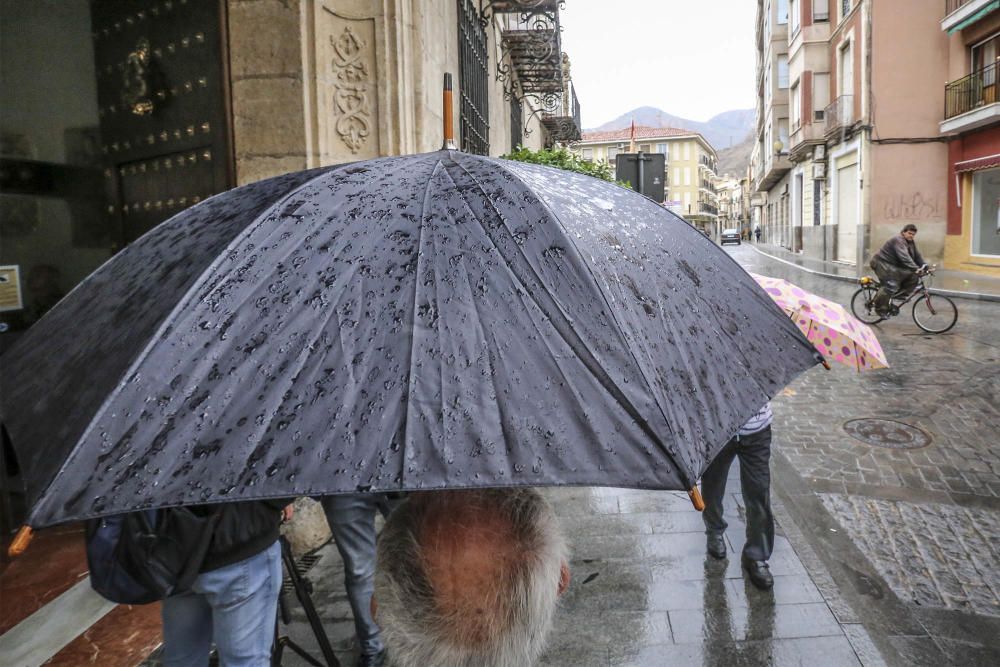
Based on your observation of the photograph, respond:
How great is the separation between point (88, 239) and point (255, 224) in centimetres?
469

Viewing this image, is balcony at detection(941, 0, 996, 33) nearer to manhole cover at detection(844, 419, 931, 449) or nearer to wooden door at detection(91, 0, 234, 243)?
manhole cover at detection(844, 419, 931, 449)

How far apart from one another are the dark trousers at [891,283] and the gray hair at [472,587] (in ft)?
42.8

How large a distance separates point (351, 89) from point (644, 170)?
520 cm

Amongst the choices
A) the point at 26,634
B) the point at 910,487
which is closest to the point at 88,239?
the point at 26,634

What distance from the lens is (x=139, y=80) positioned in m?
5.21

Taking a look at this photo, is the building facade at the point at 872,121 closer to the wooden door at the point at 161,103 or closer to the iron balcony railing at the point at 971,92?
the iron balcony railing at the point at 971,92

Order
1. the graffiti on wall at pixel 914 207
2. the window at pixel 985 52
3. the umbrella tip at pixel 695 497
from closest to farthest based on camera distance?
1. the umbrella tip at pixel 695 497
2. the window at pixel 985 52
3. the graffiti on wall at pixel 914 207

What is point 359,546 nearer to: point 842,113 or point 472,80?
point 472,80

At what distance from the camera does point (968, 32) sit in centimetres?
2256

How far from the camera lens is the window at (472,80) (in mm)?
9352

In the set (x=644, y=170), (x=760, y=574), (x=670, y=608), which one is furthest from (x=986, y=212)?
(x=670, y=608)

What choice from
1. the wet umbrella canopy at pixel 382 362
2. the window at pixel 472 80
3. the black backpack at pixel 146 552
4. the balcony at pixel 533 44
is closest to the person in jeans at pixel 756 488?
the wet umbrella canopy at pixel 382 362

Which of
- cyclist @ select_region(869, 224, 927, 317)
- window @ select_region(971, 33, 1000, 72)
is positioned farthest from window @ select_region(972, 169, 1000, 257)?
cyclist @ select_region(869, 224, 927, 317)

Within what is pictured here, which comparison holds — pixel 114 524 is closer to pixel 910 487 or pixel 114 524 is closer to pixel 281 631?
pixel 281 631
